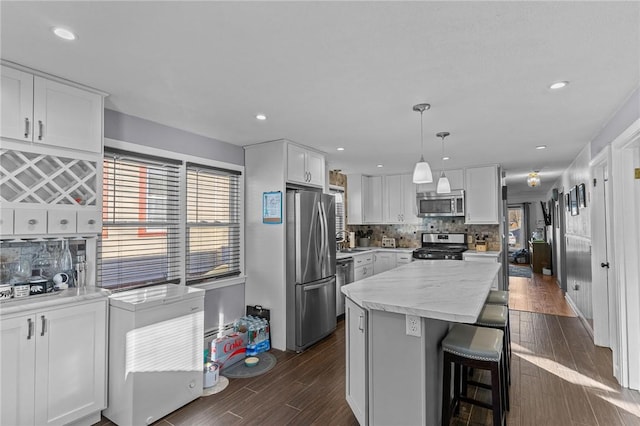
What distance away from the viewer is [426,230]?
251 inches

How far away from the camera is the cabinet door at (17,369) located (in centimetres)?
192

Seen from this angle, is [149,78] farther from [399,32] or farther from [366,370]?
[366,370]

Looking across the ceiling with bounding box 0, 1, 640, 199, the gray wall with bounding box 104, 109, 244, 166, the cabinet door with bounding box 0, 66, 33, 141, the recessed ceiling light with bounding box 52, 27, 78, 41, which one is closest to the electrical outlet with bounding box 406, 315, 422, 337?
the ceiling with bounding box 0, 1, 640, 199

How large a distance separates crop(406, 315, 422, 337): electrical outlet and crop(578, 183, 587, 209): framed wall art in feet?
12.1

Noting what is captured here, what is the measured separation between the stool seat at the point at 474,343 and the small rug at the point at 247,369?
1.89 metres

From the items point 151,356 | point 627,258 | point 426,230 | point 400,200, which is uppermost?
point 400,200

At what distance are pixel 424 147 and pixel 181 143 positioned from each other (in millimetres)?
2873

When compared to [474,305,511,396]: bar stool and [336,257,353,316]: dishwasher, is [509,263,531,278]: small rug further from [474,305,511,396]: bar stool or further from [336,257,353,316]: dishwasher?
[474,305,511,396]: bar stool

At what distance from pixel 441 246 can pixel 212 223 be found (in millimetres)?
4181

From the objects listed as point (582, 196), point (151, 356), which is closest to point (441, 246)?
point (582, 196)

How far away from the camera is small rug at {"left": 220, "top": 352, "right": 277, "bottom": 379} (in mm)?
3098

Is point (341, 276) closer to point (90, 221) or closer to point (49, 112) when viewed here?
point (90, 221)

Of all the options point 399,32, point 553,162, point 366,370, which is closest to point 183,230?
point 366,370

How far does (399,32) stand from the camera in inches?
67.4
